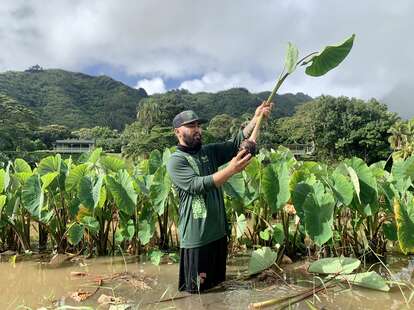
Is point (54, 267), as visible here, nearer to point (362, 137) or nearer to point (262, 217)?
point (262, 217)

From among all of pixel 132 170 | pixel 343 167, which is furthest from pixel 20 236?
pixel 343 167

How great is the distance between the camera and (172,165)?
9.89 ft

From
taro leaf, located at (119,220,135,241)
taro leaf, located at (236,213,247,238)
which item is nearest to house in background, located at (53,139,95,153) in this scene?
taro leaf, located at (119,220,135,241)

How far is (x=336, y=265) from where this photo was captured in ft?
10.6

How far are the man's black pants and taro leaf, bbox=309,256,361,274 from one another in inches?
27.9

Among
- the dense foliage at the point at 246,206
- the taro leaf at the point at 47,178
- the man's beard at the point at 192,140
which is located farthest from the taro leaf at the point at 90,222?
the man's beard at the point at 192,140

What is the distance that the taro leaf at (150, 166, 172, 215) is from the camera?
12.7 feet

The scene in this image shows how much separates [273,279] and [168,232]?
1.32m

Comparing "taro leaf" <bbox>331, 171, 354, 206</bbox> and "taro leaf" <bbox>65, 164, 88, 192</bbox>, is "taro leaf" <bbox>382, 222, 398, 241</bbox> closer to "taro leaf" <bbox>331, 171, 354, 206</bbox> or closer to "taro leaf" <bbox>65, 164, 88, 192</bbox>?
"taro leaf" <bbox>331, 171, 354, 206</bbox>

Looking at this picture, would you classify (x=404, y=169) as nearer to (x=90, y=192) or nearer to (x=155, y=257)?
(x=155, y=257)

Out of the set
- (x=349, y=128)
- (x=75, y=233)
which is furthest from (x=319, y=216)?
(x=349, y=128)

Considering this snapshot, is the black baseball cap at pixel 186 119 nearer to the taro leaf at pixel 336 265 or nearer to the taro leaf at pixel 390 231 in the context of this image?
the taro leaf at pixel 336 265

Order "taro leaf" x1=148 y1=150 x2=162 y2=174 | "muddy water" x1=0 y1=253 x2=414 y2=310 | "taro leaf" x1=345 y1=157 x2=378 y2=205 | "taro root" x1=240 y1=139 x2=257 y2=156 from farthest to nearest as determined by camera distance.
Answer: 1. "taro leaf" x1=148 y1=150 x2=162 y2=174
2. "taro leaf" x1=345 y1=157 x2=378 y2=205
3. "muddy water" x1=0 y1=253 x2=414 y2=310
4. "taro root" x1=240 y1=139 x2=257 y2=156

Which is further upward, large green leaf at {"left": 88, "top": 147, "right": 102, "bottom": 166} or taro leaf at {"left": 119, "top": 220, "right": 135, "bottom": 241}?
large green leaf at {"left": 88, "top": 147, "right": 102, "bottom": 166}
